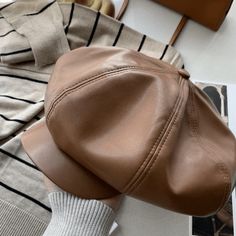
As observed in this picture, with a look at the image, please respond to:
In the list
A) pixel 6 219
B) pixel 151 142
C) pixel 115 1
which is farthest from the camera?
pixel 115 1

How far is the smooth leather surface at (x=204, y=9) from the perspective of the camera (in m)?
0.78

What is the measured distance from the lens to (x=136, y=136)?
1.54 feet

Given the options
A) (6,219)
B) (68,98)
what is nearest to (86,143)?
(68,98)

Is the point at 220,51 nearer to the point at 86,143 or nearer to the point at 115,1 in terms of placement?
the point at 115,1

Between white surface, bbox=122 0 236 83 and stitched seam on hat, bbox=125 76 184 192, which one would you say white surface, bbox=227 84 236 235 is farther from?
stitched seam on hat, bbox=125 76 184 192

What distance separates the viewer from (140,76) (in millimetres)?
490

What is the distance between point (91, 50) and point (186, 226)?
0.34 metres

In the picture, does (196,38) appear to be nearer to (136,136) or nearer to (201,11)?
(201,11)

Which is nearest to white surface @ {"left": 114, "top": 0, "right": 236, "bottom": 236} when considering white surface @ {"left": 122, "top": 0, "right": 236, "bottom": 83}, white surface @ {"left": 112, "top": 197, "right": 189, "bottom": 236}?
white surface @ {"left": 122, "top": 0, "right": 236, "bottom": 83}

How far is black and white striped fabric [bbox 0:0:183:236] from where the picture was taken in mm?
695

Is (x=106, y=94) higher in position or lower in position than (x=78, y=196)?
higher

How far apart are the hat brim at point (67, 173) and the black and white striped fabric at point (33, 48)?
141 mm

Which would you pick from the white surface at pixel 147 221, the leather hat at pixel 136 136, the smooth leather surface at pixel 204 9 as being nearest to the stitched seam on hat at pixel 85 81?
the leather hat at pixel 136 136

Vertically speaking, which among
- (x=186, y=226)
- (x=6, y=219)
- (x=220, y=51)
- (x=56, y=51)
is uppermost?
(x=220, y=51)
